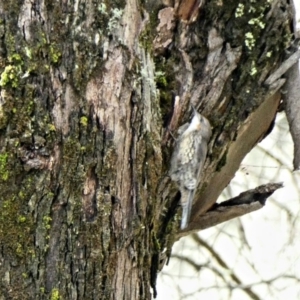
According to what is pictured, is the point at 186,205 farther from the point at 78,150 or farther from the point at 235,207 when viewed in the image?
the point at 78,150

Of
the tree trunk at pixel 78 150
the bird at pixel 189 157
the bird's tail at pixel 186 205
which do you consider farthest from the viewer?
the bird's tail at pixel 186 205

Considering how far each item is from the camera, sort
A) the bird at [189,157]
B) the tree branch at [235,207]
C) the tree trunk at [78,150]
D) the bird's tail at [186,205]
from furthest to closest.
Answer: the tree branch at [235,207] < the bird's tail at [186,205] < the bird at [189,157] < the tree trunk at [78,150]

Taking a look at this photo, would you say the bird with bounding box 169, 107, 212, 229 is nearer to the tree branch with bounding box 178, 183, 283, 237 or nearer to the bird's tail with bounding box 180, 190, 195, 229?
the bird's tail with bounding box 180, 190, 195, 229

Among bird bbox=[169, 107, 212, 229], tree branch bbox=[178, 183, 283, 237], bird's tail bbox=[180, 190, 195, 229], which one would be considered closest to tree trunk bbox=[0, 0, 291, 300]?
bird bbox=[169, 107, 212, 229]

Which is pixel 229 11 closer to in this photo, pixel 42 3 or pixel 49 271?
pixel 42 3

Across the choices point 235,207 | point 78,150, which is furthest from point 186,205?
point 78,150

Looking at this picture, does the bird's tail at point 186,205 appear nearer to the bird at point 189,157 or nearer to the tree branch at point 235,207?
the bird at point 189,157

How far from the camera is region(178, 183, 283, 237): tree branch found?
5.97ft

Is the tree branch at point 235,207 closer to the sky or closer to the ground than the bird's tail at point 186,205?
closer to the sky

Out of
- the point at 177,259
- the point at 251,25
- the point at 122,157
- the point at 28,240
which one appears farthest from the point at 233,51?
the point at 177,259

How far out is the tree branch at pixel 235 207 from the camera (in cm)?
182

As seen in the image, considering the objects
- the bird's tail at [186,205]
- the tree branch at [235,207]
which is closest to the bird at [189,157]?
the bird's tail at [186,205]

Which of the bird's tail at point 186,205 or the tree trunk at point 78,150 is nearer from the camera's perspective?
the tree trunk at point 78,150

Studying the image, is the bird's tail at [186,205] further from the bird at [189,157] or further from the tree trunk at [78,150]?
the tree trunk at [78,150]
